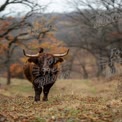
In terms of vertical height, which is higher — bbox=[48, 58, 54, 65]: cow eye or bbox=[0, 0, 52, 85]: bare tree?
bbox=[48, 58, 54, 65]: cow eye

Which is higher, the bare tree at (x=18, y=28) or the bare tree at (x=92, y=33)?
the bare tree at (x=18, y=28)

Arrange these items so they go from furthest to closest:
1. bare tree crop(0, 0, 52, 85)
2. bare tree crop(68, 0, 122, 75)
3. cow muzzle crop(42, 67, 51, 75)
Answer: bare tree crop(68, 0, 122, 75)
bare tree crop(0, 0, 52, 85)
cow muzzle crop(42, 67, 51, 75)

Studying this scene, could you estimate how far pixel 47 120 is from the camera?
452 inches

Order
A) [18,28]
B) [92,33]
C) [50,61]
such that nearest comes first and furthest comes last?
[50,61] → [18,28] → [92,33]

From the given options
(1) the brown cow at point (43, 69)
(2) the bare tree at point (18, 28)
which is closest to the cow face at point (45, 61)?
(1) the brown cow at point (43, 69)

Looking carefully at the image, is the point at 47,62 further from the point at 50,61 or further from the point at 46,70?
the point at 46,70

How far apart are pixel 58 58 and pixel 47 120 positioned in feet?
18.2

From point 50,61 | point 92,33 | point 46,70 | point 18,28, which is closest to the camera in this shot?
point 46,70

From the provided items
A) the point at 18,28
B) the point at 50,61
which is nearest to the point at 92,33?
the point at 18,28

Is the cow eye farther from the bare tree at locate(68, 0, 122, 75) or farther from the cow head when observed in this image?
the bare tree at locate(68, 0, 122, 75)

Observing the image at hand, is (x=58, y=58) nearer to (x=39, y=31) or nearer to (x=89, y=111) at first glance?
(x=89, y=111)

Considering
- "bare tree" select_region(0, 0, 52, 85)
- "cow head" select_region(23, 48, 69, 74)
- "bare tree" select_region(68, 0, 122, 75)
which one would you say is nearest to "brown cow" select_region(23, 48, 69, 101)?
"cow head" select_region(23, 48, 69, 74)

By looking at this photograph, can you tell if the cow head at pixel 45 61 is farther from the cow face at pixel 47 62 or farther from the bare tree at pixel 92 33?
the bare tree at pixel 92 33

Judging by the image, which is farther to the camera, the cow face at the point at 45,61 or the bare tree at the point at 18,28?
the bare tree at the point at 18,28
